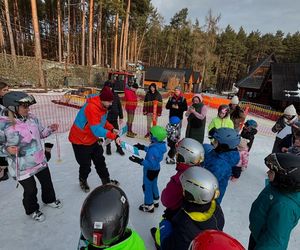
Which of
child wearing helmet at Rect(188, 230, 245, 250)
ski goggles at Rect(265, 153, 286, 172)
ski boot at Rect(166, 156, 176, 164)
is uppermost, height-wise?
ski goggles at Rect(265, 153, 286, 172)

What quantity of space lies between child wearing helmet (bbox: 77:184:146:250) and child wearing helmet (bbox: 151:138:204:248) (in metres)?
1.01

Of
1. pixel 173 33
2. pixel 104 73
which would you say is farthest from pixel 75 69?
pixel 173 33

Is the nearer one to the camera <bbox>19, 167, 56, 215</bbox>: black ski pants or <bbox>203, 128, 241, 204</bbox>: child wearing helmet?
<bbox>203, 128, 241, 204</bbox>: child wearing helmet

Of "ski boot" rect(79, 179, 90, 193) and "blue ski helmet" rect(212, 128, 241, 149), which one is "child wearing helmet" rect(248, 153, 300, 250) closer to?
"blue ski helmet" rect(212, 128, 241, 149)

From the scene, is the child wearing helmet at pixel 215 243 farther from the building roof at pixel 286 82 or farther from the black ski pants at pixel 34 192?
the building roof at pixel 286 82

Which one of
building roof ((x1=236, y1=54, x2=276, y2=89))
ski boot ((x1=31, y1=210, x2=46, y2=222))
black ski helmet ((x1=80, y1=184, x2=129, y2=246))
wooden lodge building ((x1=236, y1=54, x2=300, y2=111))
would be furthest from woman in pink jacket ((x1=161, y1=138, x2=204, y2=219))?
building roof ((x1=236, y1=54, x2=276, y2=89))

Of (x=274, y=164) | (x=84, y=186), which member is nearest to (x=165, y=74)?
(x=84, y=186)

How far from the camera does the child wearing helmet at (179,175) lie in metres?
2.37

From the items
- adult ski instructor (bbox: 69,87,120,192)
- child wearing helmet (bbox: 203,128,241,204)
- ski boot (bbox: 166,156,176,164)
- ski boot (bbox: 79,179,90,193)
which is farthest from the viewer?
ski boot (bbox: 166,156,176,164)

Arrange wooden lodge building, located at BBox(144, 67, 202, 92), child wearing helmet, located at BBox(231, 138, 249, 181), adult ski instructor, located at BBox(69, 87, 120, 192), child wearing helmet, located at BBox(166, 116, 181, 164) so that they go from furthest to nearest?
1. wooden lodge building, located at BBox(144, 67, 202, 92)
2. child wearing helmet, located at BBox(166, 116, 181, 164)
3. child wearing helmet, located at BBox(231, 138, 249, 181)
4. adult ski instructor, located at BBox(69, 87, 120, 192)

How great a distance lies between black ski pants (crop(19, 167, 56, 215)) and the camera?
3016mm

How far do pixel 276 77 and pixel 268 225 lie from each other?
25.1 metres

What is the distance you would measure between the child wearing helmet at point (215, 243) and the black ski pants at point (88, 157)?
303cm

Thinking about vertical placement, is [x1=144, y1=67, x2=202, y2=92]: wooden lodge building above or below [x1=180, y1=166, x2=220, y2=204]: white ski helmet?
below
